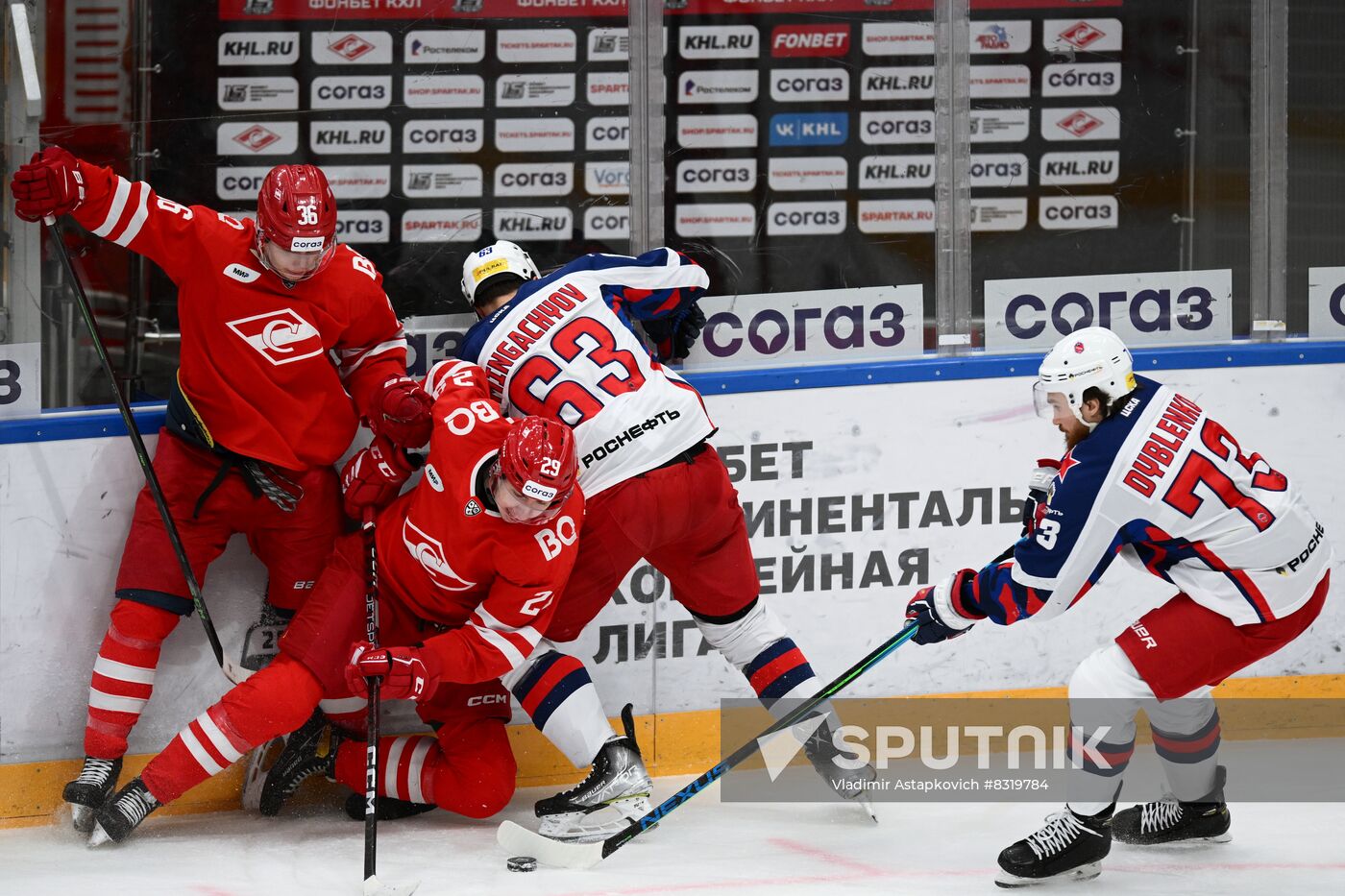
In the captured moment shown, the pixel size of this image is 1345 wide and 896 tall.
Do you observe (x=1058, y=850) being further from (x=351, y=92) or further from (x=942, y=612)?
(x=351, y=92)

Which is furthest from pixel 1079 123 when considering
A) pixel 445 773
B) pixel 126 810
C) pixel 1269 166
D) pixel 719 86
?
pixel 126 810

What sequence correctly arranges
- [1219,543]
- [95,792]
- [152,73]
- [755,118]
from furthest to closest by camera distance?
[755,118] → [152,73] → [95,792] → [1219,543]

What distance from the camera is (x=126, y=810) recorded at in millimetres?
3438

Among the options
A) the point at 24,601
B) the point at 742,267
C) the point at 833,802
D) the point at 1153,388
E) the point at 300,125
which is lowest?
the point at 833,802

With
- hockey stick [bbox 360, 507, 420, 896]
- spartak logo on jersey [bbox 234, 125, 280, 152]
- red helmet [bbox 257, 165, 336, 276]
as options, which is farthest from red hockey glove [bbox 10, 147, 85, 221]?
hockey stick [bbox 360, 507, 420, 896]

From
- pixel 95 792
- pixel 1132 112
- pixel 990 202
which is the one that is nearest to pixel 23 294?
pixel 95 792

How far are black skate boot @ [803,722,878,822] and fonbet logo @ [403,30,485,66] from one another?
69.9 inches

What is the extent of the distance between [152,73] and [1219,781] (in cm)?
281

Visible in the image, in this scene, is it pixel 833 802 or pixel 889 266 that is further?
pixel 889 266

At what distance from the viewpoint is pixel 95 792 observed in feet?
11.7

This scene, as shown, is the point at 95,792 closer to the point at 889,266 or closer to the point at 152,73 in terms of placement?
the point at 152,73

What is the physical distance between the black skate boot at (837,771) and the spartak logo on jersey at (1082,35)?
6.23 ft

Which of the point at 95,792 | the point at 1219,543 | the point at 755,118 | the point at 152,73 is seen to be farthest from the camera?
the point at 755,118

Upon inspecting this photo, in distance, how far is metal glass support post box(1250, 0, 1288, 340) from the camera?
14.6ft
